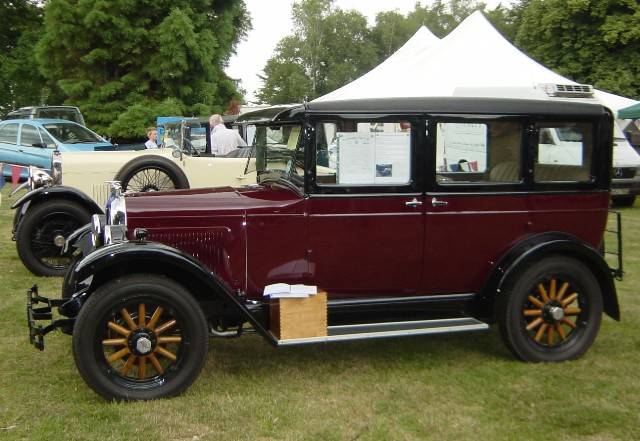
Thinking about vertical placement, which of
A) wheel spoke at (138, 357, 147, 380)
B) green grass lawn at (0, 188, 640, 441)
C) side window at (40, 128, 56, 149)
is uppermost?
side window at (40, 128, 56, 149)

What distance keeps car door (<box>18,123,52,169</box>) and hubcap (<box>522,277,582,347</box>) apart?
12.4 m

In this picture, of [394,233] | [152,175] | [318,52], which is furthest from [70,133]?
[318,52]

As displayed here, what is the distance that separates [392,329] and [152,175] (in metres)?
4.69

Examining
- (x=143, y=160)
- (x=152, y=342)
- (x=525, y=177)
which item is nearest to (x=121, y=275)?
(x=152, y=342)

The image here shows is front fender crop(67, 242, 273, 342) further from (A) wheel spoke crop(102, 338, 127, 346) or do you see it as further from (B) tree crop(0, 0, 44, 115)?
(B) tree crop(0, 0, 44, 115)

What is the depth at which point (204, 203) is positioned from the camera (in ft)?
13.4

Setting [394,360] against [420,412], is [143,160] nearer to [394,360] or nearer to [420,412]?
[394,360]

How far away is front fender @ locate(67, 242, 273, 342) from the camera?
3.51m

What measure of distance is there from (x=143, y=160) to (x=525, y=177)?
16.2ft

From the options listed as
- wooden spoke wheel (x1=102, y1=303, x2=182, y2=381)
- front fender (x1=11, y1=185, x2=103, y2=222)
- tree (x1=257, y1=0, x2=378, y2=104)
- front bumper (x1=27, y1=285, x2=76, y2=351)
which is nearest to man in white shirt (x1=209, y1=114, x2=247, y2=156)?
front fender (x1=11, y1=185, x2=103, y2=222)

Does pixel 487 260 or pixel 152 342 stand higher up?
pixel 487 260

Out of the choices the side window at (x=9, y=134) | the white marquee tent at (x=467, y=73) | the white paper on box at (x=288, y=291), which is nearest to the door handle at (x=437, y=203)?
the white paper on box at (x=288, y=291)

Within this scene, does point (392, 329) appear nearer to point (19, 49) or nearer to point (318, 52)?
point (19, 49)

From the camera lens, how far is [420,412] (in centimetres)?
359
